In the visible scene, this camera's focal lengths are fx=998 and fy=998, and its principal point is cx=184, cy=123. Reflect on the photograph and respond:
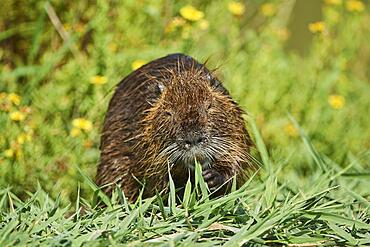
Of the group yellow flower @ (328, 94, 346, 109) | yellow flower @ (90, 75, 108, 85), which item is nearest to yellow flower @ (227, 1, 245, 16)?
yellow flower @ (328, 94, 346, 109)

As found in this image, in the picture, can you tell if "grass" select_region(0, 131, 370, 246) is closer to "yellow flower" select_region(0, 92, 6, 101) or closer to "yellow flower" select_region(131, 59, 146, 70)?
"yellow flower" select_region(0, 92, 6, 101)

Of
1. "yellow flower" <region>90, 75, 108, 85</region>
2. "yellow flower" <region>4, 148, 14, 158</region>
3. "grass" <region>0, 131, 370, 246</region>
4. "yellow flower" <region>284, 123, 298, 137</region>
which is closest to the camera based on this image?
"grass" <region>0, 131, 370, 246</region>

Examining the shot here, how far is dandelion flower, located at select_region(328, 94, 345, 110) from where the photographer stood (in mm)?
7289

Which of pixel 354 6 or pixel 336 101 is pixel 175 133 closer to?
pixel 336 101

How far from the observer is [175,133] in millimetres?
4602

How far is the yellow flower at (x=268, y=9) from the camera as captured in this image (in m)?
7.73

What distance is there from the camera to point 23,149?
19.0 feet

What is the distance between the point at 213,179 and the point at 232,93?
2.08 metres

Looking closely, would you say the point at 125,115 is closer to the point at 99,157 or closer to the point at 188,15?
the point at 99,157

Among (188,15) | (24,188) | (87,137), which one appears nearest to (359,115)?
(188,15)

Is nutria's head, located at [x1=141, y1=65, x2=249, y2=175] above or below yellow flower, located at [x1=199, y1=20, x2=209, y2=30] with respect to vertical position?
below

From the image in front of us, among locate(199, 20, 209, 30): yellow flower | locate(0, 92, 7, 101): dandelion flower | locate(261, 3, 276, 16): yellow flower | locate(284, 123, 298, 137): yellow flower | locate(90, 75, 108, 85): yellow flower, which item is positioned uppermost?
locate(261, 3, 276, 16): yellow flower

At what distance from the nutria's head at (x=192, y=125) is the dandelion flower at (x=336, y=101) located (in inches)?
94.1

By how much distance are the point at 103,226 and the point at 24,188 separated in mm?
1733
